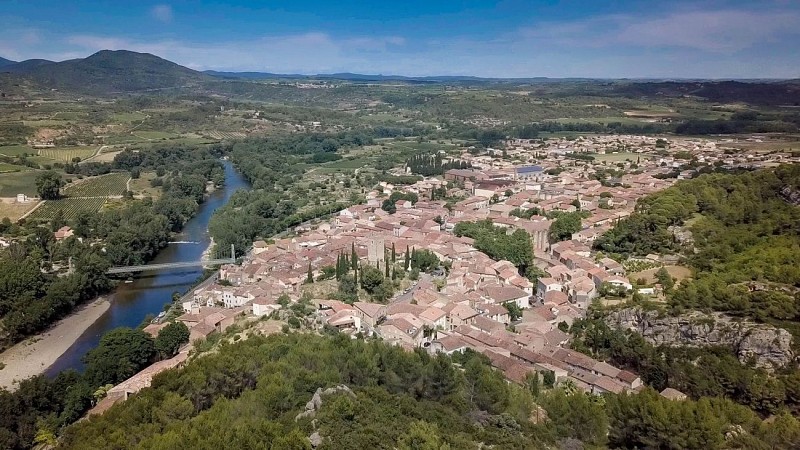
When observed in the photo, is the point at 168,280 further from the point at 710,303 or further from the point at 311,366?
the point at 710,303

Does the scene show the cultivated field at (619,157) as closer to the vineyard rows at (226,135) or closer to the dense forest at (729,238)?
the dense forest at (729,238)

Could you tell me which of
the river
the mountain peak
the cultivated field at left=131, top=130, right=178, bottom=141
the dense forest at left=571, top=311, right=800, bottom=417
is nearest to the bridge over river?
the river

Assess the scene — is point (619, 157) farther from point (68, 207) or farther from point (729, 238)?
point (68, 207)

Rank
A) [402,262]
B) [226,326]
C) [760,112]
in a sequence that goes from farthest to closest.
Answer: [760,112], [402,262], [226,326]

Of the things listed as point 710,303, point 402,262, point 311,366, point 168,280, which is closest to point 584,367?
point 710,303

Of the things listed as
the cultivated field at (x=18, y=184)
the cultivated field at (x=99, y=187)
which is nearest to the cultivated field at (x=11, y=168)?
the cultivated field at (x=18, y=184)

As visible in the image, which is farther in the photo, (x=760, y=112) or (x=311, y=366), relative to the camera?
(x=760, y=112)
